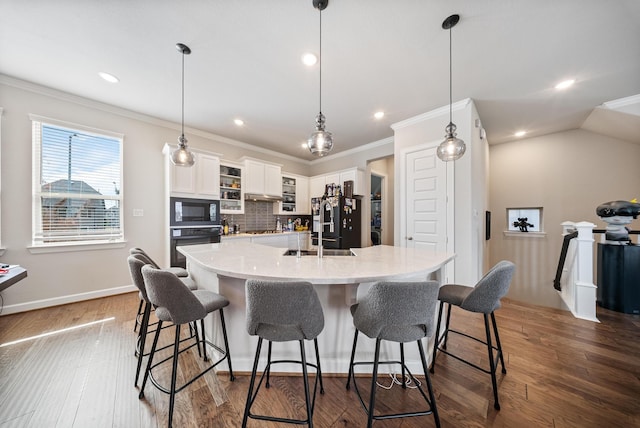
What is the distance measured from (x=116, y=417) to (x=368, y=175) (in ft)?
15.9

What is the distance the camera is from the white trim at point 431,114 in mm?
3005

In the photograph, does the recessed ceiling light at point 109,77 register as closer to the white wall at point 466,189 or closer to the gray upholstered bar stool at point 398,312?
the gray upholstered bar stool at point 398,312

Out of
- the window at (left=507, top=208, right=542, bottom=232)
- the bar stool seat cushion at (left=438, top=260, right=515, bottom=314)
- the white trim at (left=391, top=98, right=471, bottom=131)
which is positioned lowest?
the bar stool seat cushion at (left=438, top=260, right=515, bottom=314)

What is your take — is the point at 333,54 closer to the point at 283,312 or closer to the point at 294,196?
the point at 283,312

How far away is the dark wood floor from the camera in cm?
131

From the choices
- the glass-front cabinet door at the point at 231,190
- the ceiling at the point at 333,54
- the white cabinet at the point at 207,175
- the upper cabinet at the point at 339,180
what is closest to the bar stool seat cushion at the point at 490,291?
the ceiling at the point at 333,54

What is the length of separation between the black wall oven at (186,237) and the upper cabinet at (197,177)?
561mm

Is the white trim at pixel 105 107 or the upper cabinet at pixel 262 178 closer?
the white trim at pixel 105 107

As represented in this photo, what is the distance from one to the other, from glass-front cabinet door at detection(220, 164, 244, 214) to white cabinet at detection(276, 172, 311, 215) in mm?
998

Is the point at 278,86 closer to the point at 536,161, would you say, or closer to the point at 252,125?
the point at 252,125

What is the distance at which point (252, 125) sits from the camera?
12.8ft

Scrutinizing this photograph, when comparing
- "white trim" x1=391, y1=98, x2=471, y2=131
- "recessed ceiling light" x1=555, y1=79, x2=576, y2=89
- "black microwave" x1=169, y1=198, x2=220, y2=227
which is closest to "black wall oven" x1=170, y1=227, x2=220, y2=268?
"black microwave" x1=169, y1=198, x2=220, y2=227

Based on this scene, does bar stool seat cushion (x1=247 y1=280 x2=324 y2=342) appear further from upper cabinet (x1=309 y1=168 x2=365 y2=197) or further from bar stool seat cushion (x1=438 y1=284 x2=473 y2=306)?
upper cabinet (x1=309 y1=168 x2=365 y2=197)

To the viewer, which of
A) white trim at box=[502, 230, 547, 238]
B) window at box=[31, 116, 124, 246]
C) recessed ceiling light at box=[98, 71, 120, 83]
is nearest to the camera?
recessed ceiling light at box=[98, 71, 120, 83]
